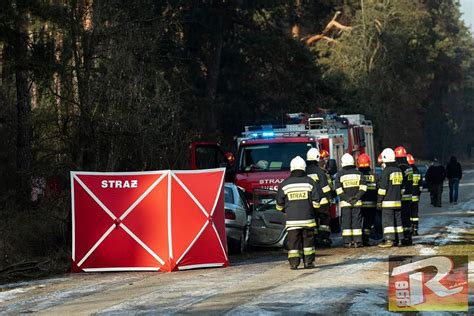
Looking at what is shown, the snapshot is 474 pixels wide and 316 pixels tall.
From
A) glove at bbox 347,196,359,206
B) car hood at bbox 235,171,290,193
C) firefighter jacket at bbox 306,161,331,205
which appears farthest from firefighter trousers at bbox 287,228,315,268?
car hood at bbox 235,171,290,193

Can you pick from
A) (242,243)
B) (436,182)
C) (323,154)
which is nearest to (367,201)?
(323,154)

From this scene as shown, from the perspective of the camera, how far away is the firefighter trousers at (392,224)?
16.8 metres

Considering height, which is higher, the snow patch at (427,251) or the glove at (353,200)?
the glove at (353,200)

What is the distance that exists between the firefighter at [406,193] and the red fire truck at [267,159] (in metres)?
1.55

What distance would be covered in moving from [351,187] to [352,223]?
2.20 feet

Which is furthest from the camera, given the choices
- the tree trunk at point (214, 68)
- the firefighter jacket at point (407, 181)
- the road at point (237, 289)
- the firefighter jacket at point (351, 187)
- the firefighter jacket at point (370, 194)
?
the tree trunk at point (214, 68)

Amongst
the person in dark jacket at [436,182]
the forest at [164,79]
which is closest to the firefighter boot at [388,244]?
the forest at [164,79]

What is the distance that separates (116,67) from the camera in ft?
62.5

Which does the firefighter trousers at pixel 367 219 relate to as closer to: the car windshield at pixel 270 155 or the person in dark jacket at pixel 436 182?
the car windshield at pixel 270 155

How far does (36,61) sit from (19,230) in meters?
3.74

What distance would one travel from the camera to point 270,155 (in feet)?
65.1

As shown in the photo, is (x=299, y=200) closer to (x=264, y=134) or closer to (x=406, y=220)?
(x=406, y=220)

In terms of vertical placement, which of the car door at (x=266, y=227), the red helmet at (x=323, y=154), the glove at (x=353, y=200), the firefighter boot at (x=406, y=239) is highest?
the red helmet at (x=323, y=154)

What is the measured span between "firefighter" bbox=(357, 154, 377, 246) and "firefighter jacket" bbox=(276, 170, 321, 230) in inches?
147
